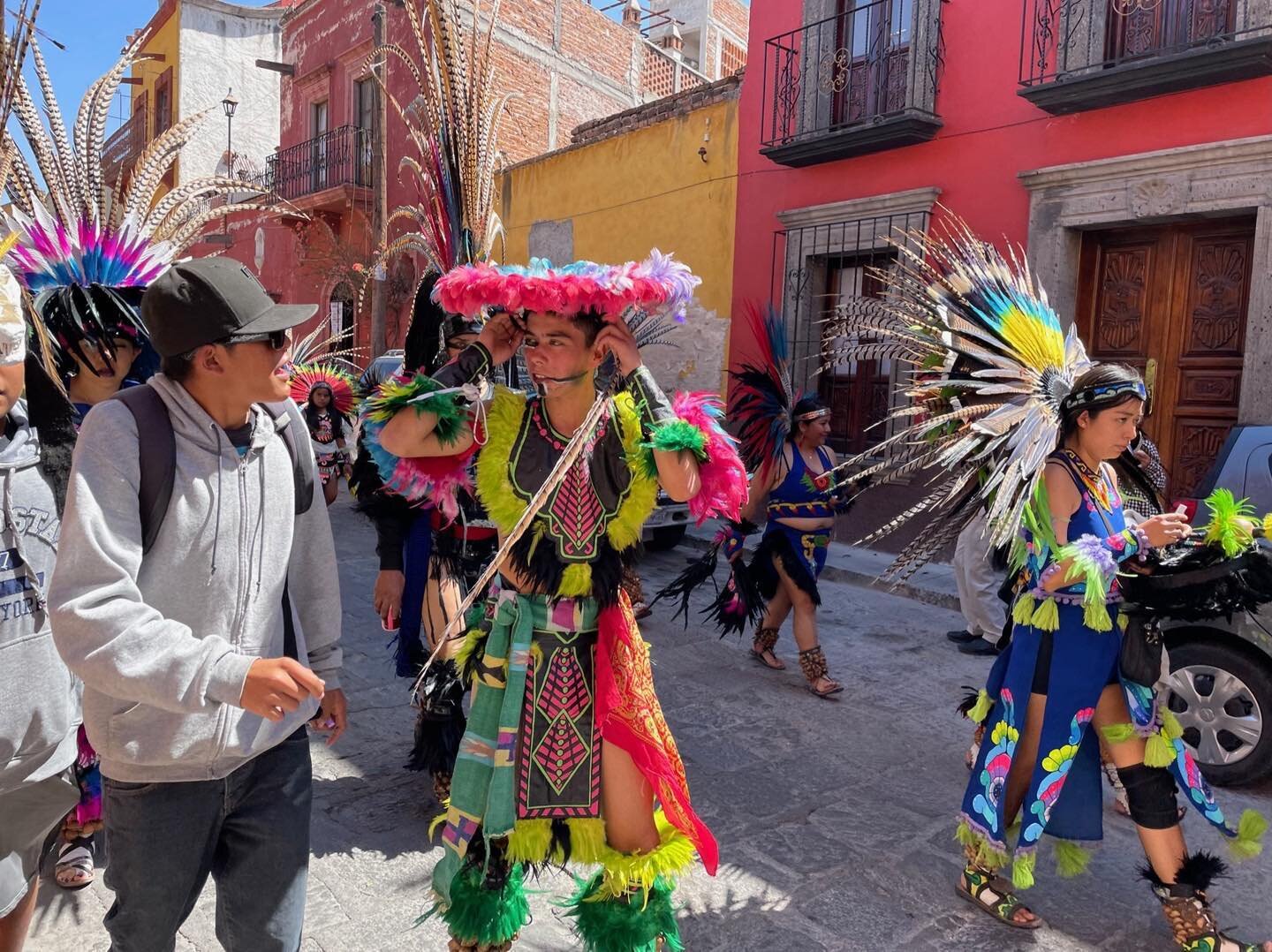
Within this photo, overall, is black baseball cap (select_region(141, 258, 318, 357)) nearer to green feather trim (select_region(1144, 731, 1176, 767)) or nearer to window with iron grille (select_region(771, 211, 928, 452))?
green feather trim (select_region(1144, 731, 1176, 767))

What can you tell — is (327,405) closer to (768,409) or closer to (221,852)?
(768,409)

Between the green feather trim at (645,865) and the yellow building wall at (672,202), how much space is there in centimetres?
877

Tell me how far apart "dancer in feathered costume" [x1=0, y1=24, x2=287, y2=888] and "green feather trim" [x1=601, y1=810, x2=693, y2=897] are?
192cm

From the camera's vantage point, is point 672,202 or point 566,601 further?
point 672,202

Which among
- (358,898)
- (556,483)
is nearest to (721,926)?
(358,898)

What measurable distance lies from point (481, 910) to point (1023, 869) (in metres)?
1.71

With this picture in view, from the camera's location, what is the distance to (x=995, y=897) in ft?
9.96

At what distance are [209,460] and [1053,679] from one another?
253 cm

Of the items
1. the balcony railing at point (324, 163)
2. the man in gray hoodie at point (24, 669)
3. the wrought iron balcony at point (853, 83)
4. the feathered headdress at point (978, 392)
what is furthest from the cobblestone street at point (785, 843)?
the balcony railing at point (324, 163)

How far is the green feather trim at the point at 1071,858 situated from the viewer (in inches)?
121

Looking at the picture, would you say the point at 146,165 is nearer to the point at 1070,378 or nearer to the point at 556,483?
the point at 556,483

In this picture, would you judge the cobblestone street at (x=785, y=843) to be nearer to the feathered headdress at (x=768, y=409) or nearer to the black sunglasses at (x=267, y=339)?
the feathered headdress at (x=768, y=409)

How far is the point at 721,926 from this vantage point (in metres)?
3.00

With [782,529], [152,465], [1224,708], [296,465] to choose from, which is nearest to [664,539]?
[782,529]
